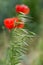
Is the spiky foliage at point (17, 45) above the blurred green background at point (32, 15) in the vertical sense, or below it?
below

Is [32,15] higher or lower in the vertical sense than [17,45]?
higher

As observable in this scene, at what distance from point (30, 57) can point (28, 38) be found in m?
1.41

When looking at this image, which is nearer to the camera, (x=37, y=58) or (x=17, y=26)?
(x=17, y=26)

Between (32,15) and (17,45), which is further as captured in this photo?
(32,15)

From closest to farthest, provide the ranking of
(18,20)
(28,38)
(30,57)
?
(28,38) → (18,20) → (30,57)

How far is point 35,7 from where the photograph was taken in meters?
3.57

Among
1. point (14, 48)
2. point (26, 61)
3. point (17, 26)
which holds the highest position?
point (26, 61)

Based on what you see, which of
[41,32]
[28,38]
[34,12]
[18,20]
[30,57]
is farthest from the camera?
[34,12]

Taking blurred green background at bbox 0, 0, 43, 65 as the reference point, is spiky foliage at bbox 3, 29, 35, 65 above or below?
below

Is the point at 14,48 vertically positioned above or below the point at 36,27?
below

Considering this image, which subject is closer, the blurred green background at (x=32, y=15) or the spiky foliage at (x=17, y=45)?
the spiky foliage at (x=17, y=45)

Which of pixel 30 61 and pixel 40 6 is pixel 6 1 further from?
pixel 30 61

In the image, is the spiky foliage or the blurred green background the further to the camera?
the blurred green background

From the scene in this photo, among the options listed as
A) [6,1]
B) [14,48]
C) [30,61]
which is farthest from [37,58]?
[14,48]
